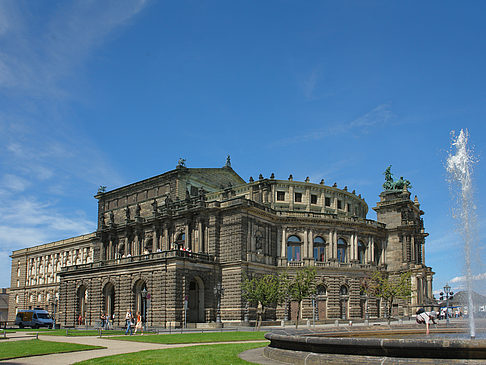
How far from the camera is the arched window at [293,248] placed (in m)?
67.3

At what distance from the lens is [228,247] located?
60.8 meters

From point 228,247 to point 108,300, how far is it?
18247 millimetres

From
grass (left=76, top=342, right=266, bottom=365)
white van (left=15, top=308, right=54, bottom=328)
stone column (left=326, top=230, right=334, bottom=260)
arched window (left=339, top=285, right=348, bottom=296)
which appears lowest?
white van (left=15, top=308, right=54, bottom=328)

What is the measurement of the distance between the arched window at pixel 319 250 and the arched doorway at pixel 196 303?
1709 centimetres

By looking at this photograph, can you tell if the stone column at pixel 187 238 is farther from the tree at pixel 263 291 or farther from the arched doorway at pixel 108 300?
the arched doorway at pixel 108 300

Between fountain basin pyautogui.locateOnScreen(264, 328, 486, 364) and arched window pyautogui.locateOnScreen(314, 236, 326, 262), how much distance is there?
51.8 meters

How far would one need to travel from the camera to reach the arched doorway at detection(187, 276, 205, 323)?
5953 centimetres

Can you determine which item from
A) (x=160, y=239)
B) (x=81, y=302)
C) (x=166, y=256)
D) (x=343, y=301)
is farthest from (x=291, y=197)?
(x=81, y=302)

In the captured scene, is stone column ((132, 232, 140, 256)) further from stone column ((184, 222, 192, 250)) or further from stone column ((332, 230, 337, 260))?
stone column ((332, 230, 337, 260))

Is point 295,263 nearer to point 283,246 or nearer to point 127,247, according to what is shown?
point 283,246

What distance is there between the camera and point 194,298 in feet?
199

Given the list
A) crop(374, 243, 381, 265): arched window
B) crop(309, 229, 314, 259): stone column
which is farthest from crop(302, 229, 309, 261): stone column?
crop(374, 243, 381, 265): arched window

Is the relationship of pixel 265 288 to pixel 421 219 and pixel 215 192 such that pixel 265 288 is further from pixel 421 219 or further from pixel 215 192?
pixel 421 219

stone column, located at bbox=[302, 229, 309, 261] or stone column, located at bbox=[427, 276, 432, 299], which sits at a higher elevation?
stone column, located at bbox=[302, 229, 309, 261]
